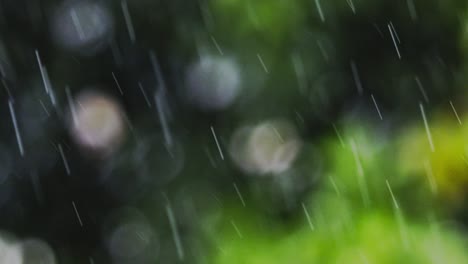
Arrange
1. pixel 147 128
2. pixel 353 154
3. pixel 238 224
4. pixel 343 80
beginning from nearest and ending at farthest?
pixel 353 154
pixel 238 224
pixel 343 80
pixel 147 128

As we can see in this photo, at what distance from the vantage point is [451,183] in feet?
5.46

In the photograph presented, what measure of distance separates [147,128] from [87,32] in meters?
0.30

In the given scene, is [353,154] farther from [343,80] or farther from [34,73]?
[34,73]

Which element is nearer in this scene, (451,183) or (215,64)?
(451,183)

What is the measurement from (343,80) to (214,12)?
354 mm

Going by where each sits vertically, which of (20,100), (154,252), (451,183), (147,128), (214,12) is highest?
(214,12)

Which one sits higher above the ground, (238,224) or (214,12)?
(214,12)

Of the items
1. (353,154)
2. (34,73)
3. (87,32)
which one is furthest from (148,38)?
(353,154)

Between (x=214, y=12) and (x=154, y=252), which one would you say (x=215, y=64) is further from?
(x=154, y=252)

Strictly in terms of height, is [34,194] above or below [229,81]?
below

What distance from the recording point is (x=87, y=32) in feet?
6.61

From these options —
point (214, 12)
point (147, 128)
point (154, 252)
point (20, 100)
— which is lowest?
point (154, 252)

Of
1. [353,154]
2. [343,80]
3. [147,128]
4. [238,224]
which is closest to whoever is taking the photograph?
[353,154]

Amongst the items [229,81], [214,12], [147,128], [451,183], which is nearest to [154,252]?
[147,128]
